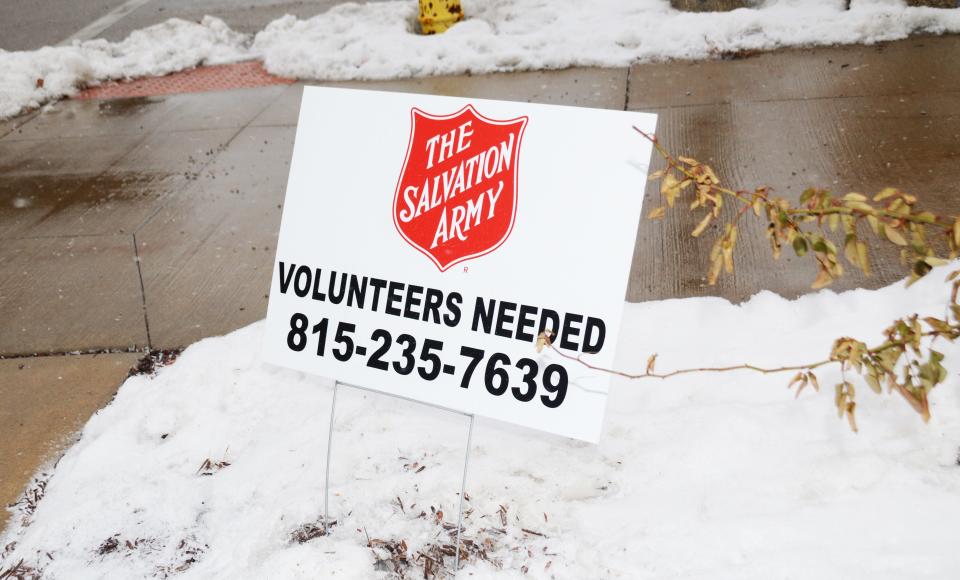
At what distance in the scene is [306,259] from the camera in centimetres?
236

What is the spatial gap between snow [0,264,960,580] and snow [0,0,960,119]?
11.4 ft

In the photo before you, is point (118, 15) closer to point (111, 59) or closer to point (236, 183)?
point (111, 59)

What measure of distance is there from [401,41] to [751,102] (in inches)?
132

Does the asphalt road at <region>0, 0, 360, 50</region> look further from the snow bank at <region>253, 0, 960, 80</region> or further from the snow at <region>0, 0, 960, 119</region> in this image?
the snow bank at <region>253, 0, 960, 80</region>

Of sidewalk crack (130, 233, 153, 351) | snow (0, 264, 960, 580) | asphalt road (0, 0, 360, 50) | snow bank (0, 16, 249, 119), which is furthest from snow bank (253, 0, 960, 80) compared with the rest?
snow (0, 264, 960, 580)

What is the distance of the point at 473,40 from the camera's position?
6.55 meters

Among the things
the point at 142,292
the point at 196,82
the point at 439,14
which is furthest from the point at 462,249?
the point at 196,82

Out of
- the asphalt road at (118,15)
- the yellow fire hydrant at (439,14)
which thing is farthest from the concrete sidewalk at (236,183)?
the asphalt road at (118,15)

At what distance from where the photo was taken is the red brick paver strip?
6.84 meters

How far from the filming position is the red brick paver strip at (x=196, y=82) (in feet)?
22.4

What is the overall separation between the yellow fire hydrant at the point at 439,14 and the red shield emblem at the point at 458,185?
17.2 feet

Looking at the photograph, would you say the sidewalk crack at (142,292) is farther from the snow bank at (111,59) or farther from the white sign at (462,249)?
the snow bank at (111,59)

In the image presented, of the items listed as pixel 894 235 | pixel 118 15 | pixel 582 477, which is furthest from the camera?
pixel 118 15

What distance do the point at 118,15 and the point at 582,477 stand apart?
34.5 feet
